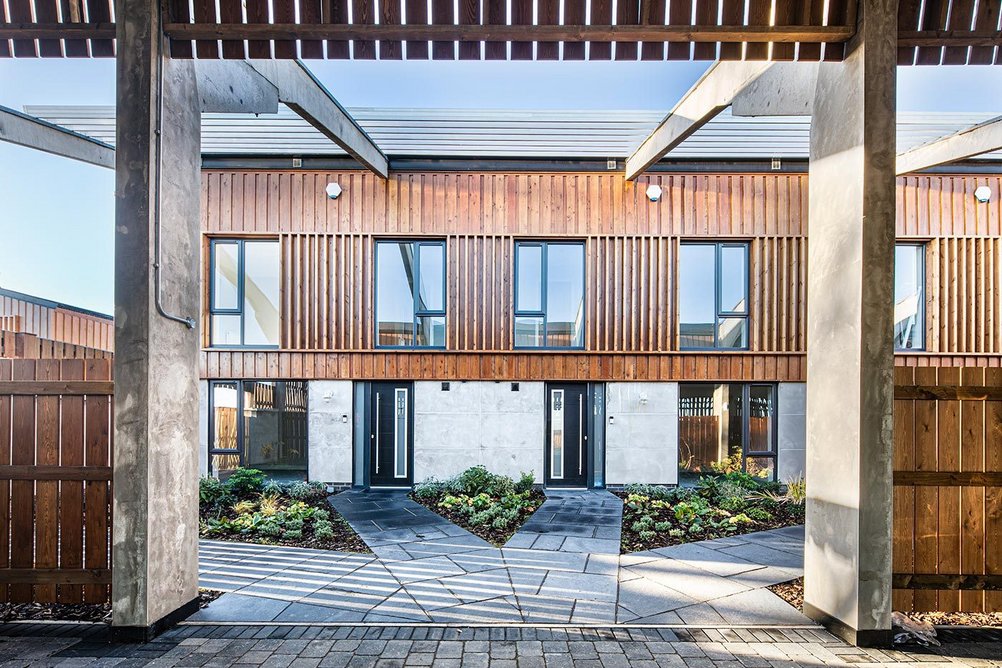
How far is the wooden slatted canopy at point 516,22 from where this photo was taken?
11.6 feet

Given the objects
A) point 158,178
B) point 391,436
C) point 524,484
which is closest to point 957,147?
point 524,484

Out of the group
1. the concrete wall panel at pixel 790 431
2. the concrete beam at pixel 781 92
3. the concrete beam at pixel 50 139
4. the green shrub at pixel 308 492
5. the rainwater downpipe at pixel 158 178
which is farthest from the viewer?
the concrete wall panel at pixel 790 431

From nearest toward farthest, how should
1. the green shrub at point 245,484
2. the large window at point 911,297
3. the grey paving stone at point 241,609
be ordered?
the grey paving stone at point 241,609 → the green shrub at point 245,484 → the large window at point 911,297

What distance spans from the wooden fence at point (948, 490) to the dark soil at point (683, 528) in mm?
2300

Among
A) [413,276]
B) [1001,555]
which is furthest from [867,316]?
[413,276]

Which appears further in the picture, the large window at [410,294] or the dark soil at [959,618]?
the large window at [410,294]

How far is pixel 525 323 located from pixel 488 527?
11.5ft

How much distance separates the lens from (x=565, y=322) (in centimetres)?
846

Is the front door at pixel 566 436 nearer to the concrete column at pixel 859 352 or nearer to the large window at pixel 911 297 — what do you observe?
the concrete column at pixel 859 352

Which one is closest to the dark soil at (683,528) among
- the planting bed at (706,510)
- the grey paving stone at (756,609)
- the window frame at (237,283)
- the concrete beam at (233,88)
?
the planting bed at (706,510)

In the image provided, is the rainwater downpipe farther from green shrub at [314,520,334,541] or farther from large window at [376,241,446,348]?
large window at [376,241,446,348]

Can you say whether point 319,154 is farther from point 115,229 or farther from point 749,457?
point 749,457

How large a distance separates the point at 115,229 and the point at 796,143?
353 inches

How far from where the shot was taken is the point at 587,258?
8422 mm
